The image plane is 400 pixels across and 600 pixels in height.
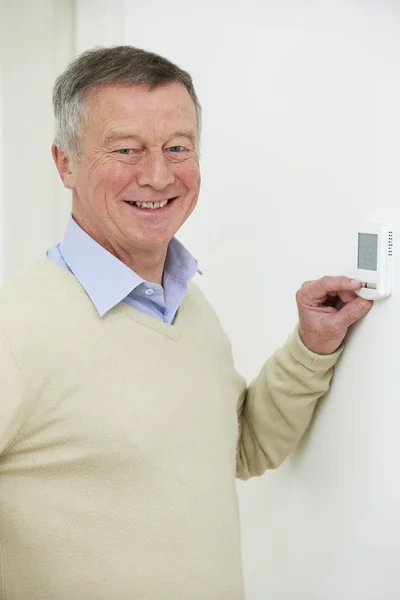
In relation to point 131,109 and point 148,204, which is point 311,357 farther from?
point 131,109

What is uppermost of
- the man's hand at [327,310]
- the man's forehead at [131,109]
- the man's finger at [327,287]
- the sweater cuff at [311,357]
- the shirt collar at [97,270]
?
the man's forehead at [131,109]

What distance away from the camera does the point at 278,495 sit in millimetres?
1933

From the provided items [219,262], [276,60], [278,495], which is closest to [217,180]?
[219,262]

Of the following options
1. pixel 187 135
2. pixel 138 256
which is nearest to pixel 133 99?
pixel 187 135

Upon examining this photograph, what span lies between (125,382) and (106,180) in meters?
0.33

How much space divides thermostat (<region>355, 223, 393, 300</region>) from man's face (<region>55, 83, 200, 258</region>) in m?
0.32

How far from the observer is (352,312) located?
5.26 ft

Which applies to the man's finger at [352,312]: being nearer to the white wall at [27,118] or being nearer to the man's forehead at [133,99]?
the man's forehead at [133,99]

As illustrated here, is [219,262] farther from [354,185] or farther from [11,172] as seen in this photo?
[11,172]

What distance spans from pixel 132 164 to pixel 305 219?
16.2 inches

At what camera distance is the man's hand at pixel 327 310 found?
1.60m

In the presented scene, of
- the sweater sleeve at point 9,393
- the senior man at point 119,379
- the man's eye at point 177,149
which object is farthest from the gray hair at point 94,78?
the sweater sleeve at point 9,393

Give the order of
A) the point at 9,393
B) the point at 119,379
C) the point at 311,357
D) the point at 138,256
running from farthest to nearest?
the point at 311,357 → the point at 138,256 → the point at 119,379 → the point at 9,393

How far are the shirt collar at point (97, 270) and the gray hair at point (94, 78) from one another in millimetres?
148
